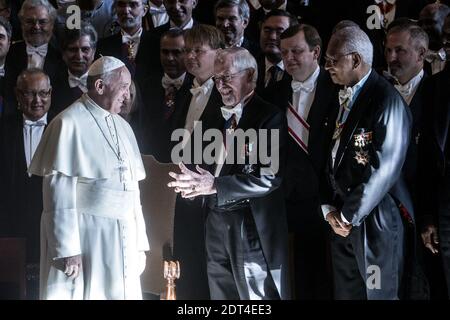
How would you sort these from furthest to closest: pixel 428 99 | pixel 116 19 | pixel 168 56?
pixel 116 19, pixel 168 56, pixel 428 99

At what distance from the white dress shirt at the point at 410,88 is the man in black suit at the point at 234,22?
115 cm

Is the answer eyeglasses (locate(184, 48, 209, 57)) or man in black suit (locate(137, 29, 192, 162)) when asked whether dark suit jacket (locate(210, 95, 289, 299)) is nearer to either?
eyeglasses (locate(184, 48, 209, 57))

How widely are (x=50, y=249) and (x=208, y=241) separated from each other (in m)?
0.97

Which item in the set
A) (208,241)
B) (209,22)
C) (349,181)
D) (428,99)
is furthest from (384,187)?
(209,22)

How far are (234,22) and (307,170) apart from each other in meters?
1.28

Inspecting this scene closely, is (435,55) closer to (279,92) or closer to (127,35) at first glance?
(279,92)

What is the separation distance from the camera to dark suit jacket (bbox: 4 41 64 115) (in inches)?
289

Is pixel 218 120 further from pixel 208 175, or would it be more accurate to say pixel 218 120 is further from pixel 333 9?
pixel 333 9

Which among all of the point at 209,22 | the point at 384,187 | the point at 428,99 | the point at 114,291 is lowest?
the point at 114,291

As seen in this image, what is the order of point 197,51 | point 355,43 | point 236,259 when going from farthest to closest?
point 197,51
point 236,259
point 355,43

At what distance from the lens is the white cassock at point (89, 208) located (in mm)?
5887

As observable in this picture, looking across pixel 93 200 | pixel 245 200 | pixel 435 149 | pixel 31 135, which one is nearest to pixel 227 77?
pixel 245 200

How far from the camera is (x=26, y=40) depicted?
7531 mm

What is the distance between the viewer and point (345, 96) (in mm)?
6172
